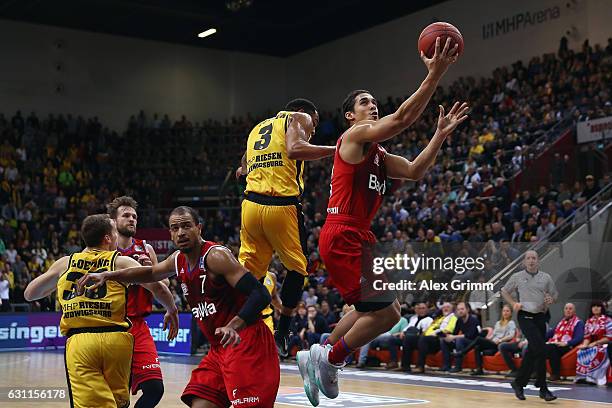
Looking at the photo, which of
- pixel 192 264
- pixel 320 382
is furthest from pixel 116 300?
pixel 320 382

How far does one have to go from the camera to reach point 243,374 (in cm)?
595

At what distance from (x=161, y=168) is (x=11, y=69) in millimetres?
7143

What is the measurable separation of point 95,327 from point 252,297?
5.65ft

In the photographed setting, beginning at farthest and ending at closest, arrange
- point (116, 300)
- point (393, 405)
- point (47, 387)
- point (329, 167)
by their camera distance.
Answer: point (329, 167), point (47, 387), point (393, 405), point (116, 300)

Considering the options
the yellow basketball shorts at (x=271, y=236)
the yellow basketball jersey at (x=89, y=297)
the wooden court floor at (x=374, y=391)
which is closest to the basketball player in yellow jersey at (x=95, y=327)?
the yellow basketball jersey at (x=89, y=297)

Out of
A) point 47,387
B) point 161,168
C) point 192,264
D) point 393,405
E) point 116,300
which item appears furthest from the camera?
point 161,168

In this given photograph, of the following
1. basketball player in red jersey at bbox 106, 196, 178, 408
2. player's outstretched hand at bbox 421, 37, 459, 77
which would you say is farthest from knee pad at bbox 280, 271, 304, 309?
player's outstretched hand at bbox 421, 37, 459, 77

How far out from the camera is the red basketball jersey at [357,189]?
6887 millimetres

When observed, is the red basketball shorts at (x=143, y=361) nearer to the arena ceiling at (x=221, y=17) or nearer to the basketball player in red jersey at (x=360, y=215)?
the basketball player in red jersey at (x=360, y=215)

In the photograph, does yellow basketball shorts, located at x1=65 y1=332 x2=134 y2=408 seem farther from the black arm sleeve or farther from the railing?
the railing

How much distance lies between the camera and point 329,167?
95.7 ft

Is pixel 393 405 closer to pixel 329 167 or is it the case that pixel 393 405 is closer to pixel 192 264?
pixel 192 264

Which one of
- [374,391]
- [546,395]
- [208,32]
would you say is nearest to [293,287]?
[546,395]

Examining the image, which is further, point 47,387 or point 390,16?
point 390,16
